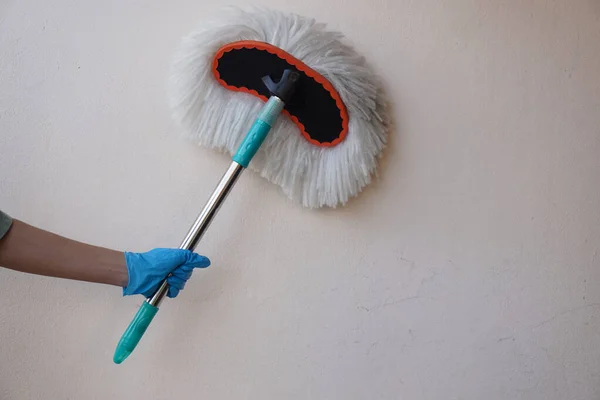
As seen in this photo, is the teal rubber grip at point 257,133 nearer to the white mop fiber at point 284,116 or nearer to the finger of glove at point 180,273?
the white mop fiber at point 284,116

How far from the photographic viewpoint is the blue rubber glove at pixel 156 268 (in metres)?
0.79

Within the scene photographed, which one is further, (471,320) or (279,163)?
(471,320)

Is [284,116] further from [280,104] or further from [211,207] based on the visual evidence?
[211,207]

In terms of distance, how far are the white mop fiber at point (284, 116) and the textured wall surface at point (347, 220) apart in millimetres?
46

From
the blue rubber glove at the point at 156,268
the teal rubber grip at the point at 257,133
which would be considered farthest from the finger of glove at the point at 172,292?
the teal rubber grip at the point at 257,133

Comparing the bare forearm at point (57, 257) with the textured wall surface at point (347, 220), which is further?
the textured wall surface at point (347, 220)

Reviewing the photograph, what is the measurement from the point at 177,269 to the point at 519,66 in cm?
66

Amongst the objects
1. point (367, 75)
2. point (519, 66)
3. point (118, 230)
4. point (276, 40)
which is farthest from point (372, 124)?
point (118, 230)

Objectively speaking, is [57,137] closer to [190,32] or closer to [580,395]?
[190,32]

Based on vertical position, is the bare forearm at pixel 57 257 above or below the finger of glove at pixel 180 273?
below

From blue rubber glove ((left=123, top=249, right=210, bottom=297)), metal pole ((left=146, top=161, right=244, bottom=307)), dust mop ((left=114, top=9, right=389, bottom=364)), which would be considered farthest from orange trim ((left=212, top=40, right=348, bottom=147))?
blue rubber glove ((left=123, top=249, right=210, bottom=297))

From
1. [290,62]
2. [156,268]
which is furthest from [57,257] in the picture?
[290,62]

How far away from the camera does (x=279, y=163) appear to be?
34.0 inches

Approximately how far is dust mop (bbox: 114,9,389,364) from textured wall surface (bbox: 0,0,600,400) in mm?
50
